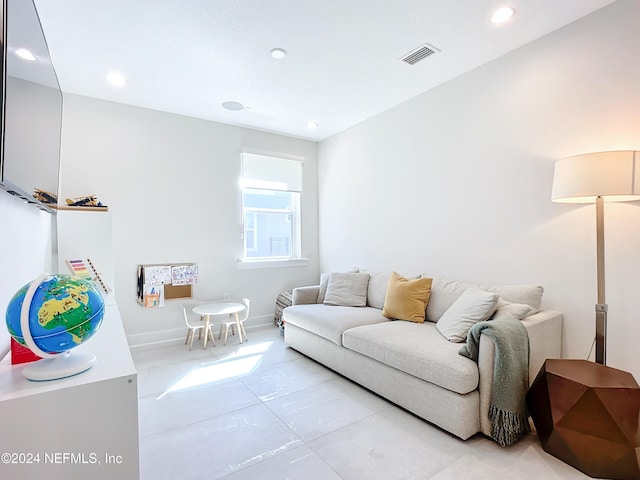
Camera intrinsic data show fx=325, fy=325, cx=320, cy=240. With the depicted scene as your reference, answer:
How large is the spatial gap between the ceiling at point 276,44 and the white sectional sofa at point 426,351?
1.92 meters

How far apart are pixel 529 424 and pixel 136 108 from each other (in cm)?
458

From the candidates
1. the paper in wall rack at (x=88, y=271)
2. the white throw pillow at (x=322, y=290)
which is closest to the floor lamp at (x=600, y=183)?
the white throw pillow at (x=322, y=290)

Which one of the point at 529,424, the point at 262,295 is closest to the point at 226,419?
the point at 529,424

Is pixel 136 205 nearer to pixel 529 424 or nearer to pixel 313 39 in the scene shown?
pixel 313 39

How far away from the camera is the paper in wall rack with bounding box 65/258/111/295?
267 cm

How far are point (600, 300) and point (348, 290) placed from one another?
85.2 inches

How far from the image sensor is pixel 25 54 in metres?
1.42

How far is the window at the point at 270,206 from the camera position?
14.5ft

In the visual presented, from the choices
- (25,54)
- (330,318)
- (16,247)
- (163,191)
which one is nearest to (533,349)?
(330,318)

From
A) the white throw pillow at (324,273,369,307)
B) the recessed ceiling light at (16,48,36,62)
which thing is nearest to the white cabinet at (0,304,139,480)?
the recessed ceiling light at (16,48,36,62)

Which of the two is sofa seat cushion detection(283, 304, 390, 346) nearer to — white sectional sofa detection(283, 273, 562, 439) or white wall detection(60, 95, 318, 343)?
white sectional sofa detection(283, 273, 562, 439)

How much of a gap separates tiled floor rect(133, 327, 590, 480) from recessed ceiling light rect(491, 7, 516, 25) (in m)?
2.74

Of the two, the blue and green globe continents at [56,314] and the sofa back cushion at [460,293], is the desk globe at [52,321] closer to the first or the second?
the blue and green globe continents at [56,314]

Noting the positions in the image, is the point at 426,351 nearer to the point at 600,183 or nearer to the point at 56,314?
the point at 600,183
